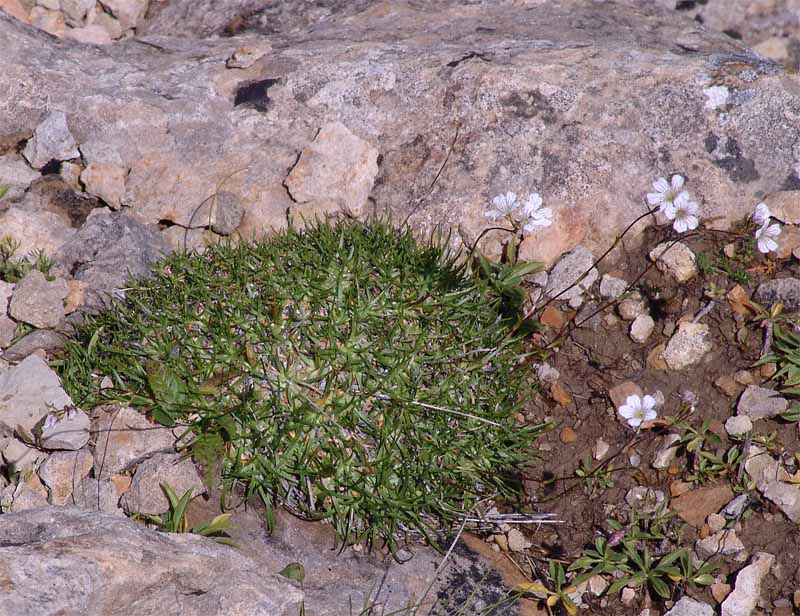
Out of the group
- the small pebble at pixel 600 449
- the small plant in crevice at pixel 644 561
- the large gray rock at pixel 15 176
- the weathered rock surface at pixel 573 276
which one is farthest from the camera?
the large gray rock at pixel 15 176

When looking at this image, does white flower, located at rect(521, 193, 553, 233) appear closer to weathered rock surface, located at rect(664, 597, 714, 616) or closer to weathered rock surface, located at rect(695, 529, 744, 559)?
weathered rock surface, located at rect(695, 529, 744, 559)

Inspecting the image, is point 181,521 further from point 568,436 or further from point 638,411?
point 638,411

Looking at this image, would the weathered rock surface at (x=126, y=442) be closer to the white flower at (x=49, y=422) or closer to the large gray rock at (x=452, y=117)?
the white flower at (x=49, y=422)

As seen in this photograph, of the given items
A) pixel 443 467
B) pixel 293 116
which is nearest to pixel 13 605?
pixel 443 467

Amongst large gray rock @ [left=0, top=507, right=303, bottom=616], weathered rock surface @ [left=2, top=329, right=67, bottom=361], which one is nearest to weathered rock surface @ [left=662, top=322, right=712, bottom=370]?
large gray rock @ [left=0, top=507, right=303, bottom=616]

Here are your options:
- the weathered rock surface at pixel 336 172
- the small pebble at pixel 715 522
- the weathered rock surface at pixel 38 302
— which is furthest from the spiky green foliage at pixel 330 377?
the small pebble at pixel 715 522
